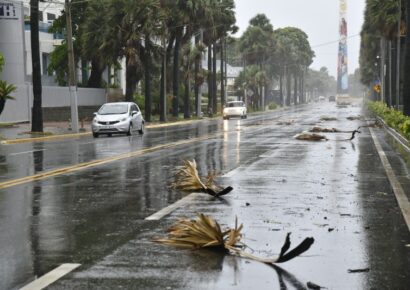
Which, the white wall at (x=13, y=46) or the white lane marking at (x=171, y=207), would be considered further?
the white wall at (x=13, y=46)

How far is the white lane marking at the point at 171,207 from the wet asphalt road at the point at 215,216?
133 mm

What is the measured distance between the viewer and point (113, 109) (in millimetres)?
34750

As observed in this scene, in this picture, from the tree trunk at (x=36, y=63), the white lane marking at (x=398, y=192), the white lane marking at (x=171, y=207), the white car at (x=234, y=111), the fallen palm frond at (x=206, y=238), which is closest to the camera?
the fallen palm frond at (x=206, y=238)

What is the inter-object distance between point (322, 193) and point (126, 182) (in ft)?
12.7

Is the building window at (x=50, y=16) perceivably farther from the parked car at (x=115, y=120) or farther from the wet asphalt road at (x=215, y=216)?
the wet asphalt road at (x=215, y=216)

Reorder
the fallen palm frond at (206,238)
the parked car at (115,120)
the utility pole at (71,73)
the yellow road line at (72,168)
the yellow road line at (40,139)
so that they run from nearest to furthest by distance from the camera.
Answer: the fallen palm frond at (206,238)
the yellow road line at (72,168)
the yellow road line at (40,139)
the parked car at (115,120)
the utility pole at (71,73)

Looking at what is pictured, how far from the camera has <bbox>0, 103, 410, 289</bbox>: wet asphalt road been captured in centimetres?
648

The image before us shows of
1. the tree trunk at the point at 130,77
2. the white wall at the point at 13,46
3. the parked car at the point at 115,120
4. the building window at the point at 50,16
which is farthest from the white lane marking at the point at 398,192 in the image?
the building window at the point at 50,16

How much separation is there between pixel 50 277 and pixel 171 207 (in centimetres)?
430

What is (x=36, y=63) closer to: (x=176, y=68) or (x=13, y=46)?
(x=13, y=46)

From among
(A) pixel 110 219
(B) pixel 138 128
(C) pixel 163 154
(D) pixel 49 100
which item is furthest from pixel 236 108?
(A) pixel 110 219

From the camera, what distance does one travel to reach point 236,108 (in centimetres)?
6681

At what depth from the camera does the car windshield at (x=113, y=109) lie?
3441 cm

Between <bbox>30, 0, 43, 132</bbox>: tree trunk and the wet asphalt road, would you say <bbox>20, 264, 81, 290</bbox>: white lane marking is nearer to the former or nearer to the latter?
the wet asphalt road
